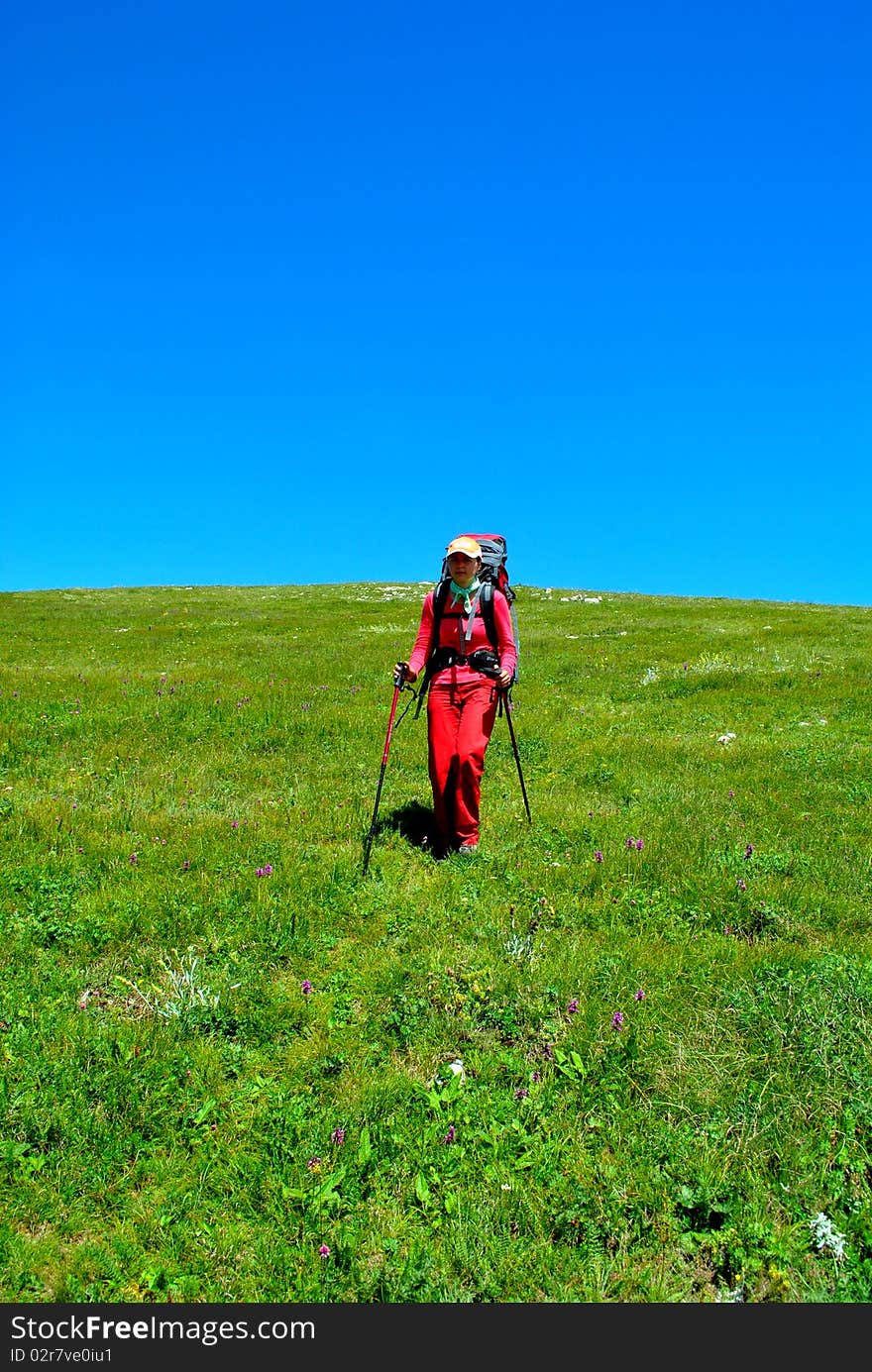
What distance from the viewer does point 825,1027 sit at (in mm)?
5586

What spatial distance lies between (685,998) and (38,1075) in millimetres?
4966

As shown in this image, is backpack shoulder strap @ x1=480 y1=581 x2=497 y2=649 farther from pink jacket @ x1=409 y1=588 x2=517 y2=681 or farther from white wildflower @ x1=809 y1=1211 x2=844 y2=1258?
white wildflower @ x1=809 y1=1211 x2=844 y2=1258

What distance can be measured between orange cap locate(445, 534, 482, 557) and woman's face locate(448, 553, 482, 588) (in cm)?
5

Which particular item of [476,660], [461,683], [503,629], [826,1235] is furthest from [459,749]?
[826,1235]

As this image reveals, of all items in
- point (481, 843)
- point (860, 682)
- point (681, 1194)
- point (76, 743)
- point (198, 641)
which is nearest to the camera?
point (681, 1194)

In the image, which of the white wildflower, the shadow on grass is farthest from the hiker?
the white wildflower

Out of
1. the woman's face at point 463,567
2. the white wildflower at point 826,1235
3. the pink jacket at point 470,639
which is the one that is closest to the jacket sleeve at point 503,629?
the pink jacket at point 470,639

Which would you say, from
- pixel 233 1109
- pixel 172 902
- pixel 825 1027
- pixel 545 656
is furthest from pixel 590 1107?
pixel 545 656

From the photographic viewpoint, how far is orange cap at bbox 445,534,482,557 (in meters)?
9.54

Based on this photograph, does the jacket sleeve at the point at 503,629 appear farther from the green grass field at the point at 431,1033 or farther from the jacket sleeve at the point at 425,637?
the green grass field at the point at 431,1033

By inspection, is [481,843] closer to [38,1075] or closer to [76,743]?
[38,1075]

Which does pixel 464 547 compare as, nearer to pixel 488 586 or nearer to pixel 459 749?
pixel 488 586

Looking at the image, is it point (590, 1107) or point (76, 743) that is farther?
point (76, 743)

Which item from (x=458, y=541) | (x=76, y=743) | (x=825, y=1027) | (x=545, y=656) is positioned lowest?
(x=825, y=1027)
